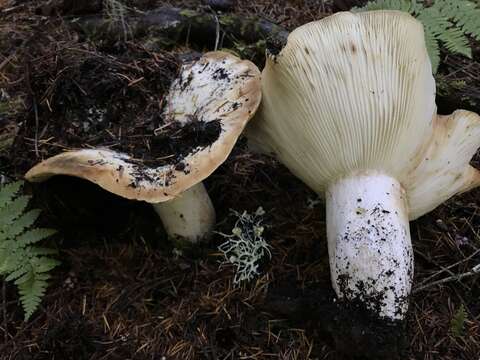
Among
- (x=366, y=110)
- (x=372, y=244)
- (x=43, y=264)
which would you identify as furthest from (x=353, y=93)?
(x=43, y=264)

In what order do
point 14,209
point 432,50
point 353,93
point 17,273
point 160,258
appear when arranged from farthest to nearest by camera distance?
point 432,50
point 160,258
point 14,209
point 17,273
point 353,93

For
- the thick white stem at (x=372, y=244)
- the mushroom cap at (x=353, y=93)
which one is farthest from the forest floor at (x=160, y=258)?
the mushroom cap at (x=353, y=93)

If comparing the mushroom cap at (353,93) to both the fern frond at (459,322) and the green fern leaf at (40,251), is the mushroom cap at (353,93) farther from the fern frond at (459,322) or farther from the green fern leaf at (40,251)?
the green fern leaf at (40,251)

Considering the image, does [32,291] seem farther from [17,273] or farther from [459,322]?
[459,322]

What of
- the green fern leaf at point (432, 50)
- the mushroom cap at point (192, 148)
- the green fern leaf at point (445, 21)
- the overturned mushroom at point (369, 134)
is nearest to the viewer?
the mushroom cap at point (192, 148)

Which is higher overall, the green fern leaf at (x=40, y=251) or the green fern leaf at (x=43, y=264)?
the green fern leaf at (x=40, y=251)

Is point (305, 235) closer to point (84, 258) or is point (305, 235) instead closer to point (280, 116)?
point (280, 116)
